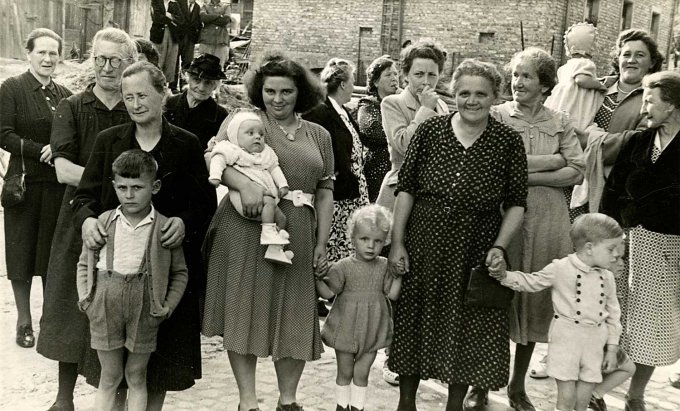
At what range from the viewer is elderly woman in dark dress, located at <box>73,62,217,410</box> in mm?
3637

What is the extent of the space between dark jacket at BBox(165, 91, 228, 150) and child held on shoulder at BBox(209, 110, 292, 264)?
165cm

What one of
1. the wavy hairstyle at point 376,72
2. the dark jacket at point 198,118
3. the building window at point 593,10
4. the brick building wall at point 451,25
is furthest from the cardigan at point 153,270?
the building window at point 593,10

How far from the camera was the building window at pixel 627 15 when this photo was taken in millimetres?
25406

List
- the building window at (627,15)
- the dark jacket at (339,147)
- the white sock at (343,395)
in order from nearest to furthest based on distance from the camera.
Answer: the white sock at (343,395)
the dark jacket at (339,147)
the building window at (627,15)

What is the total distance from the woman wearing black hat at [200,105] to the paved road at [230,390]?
1754 millimetres

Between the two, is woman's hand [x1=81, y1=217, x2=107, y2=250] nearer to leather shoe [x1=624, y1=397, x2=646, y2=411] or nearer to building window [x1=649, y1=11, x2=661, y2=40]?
leather shoe [x1=624, y1=397, x2=646, y2=411]

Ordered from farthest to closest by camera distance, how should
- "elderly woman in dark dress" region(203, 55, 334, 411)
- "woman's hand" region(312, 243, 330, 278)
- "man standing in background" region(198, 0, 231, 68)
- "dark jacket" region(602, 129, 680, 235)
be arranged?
"man standing in background" region(198, 0, 231, 68) < "dark jacket" region(602, 129, 680, 235) < "woman's hand" region(312, 243, 330, 278) < "elderly woman in dark dress" region(203, 55, 334, 411)

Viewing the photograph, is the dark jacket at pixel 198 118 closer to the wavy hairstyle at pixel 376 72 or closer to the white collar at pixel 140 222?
the wavy hairstyle at pixel 376 72

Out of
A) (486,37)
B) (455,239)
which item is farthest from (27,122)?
(486,37)

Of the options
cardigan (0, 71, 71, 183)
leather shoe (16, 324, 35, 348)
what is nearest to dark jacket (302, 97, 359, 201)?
cardigan (0, 71, 71, 183)

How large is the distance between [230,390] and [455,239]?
75.1 inches

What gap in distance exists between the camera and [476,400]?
4.71m

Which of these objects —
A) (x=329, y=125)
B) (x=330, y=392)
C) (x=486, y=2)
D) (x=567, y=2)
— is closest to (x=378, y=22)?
(x=486, y=2)

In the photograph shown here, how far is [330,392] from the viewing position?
490 centimetres
